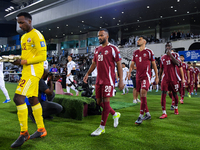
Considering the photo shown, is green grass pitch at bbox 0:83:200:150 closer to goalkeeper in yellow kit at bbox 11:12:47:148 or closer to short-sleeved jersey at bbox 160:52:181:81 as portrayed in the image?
goalkeeper in yellow kit at bbox 11:12:47:148

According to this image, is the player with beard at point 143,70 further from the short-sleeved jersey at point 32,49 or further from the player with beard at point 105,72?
the short-sleeved jersey at point 32,49

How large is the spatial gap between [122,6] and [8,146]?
20.9 m

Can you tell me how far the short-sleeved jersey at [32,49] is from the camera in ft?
8.44

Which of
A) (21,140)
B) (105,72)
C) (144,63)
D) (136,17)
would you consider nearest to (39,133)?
(21,140)

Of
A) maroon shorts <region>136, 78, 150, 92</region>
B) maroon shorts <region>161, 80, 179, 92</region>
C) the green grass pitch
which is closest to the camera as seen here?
the green grass pitch

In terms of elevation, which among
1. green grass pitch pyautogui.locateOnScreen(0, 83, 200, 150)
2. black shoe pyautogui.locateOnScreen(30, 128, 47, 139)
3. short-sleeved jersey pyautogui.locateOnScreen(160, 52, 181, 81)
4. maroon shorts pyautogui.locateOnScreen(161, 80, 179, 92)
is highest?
short-sleeved jersey pyautogui.locateOnScreen(160, 52, 181, 81)

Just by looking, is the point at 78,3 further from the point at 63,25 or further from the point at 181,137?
the point at 181,137

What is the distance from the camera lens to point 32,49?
8.67 feet

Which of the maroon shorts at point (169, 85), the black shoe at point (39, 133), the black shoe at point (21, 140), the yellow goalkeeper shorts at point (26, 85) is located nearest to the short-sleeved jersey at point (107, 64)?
the yellow goalkeeper shorts at point (26, 85)

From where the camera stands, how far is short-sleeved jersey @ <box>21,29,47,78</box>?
257cm

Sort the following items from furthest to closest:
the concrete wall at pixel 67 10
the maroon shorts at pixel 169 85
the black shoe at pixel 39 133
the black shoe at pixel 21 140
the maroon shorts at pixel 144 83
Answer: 1. the concrete wall at pixel 67 10
2. the maroon shorts at pixel 169 85
3. the maroon shorts at pixel 144 83
4. the black shoe at pixel 39 133
5. the black shoe at pixel 21 140

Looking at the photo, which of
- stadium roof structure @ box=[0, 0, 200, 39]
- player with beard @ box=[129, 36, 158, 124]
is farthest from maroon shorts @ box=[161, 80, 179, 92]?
stadium roof structure @ box=[0, 0, 200, 39]

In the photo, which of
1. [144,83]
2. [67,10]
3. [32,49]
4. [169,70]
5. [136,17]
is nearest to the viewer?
[32,49]

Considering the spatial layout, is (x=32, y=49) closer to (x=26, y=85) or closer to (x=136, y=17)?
(x=26, y=85)
